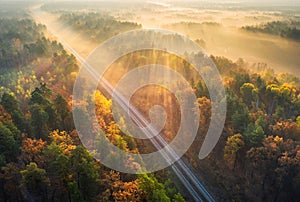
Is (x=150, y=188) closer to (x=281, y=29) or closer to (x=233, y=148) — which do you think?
(x=233, y=148)

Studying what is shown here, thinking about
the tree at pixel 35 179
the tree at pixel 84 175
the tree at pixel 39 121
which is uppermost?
the tree at pixel 39 121

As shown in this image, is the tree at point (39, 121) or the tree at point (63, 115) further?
the tree at point (63, 115)

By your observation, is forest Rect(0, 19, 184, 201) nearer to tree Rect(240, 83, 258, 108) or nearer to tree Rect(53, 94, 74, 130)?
tree Rect(53, 94, 74, 130)

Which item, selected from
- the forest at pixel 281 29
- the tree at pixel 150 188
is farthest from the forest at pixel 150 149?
the forest at pixel 281 29

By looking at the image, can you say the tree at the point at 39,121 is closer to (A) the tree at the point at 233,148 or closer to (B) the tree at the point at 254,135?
(A) the tree at the point at 233,148

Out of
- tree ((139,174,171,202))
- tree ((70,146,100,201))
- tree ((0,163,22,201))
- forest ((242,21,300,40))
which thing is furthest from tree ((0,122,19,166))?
forest ((242,21,300,40))

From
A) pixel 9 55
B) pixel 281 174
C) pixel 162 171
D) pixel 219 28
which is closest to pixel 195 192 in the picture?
pixel 162 171

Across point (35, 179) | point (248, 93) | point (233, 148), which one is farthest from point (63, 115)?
point (248, 93)

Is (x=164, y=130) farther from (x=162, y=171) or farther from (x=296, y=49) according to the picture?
(x=296, y=49)
